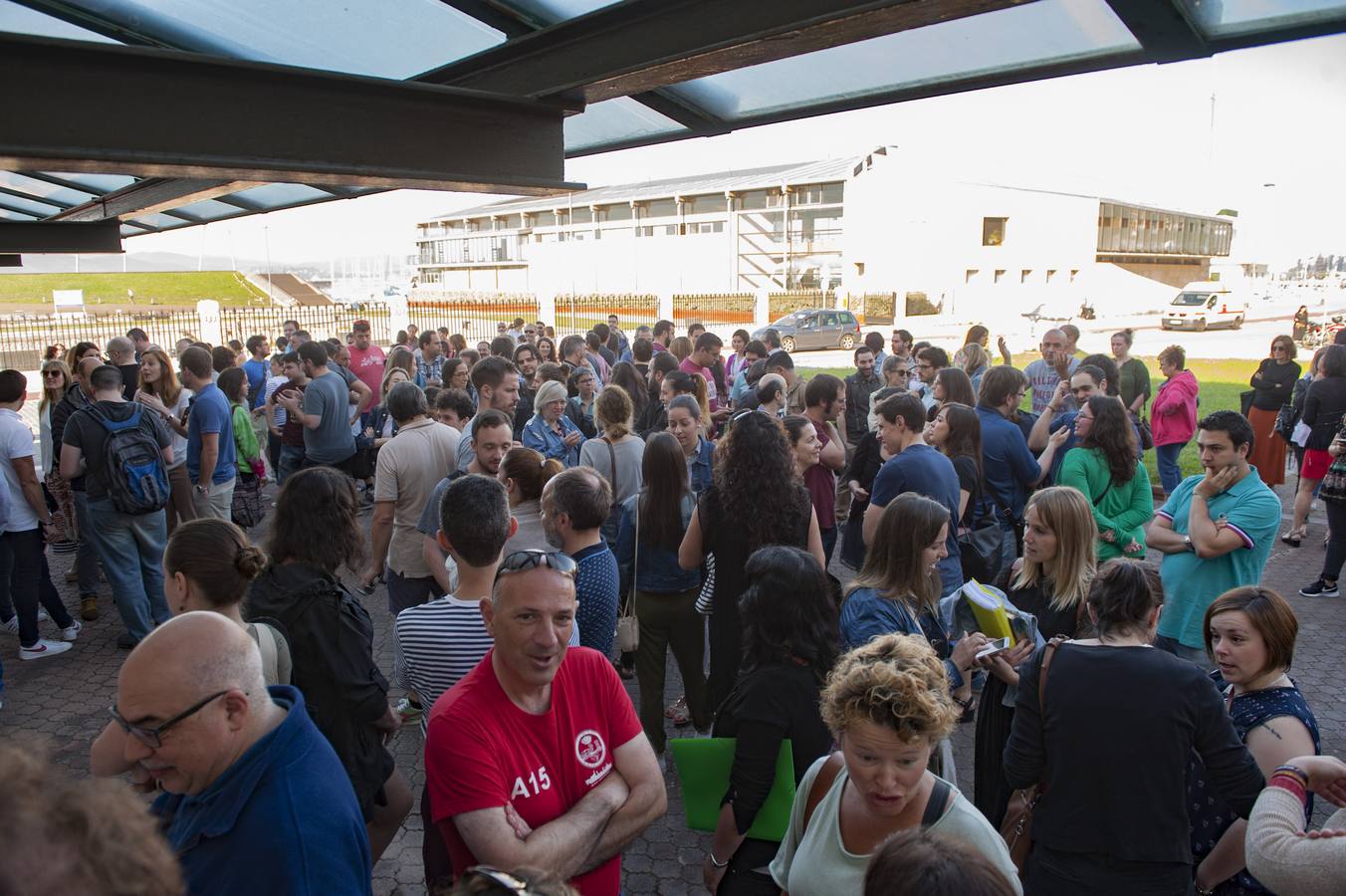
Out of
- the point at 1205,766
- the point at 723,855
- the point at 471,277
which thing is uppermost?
the point at 471,277

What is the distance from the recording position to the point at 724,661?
4004 millimetres

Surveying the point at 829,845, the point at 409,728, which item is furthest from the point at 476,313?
the point at 829,845

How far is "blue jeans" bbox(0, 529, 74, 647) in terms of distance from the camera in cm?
570

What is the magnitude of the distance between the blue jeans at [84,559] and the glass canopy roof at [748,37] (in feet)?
15.7

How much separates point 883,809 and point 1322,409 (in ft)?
27.7

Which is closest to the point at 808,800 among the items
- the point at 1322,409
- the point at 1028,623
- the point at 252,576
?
the point at 1028,623

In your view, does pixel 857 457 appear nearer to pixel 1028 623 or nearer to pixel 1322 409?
pixel 1028 623

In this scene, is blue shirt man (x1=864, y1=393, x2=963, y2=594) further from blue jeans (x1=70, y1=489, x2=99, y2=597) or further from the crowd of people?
blue jeans (x1=70, y1=489, x2=99, y2=597)

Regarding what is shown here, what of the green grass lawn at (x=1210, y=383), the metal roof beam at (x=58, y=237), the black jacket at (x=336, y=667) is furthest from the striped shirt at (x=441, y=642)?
the green grass lawn at (x=1210, y=383)

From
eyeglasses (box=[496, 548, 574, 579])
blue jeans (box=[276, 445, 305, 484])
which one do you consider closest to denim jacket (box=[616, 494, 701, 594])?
eyeglasses (box=[496, 548, 574, 579])

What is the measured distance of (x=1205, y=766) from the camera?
2512mm

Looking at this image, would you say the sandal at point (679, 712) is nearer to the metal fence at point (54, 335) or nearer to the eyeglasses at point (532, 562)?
the eyeglasses at point (532, 562)

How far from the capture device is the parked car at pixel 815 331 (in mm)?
31206

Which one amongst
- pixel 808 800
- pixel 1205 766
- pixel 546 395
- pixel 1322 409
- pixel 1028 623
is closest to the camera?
pixel 808 800
